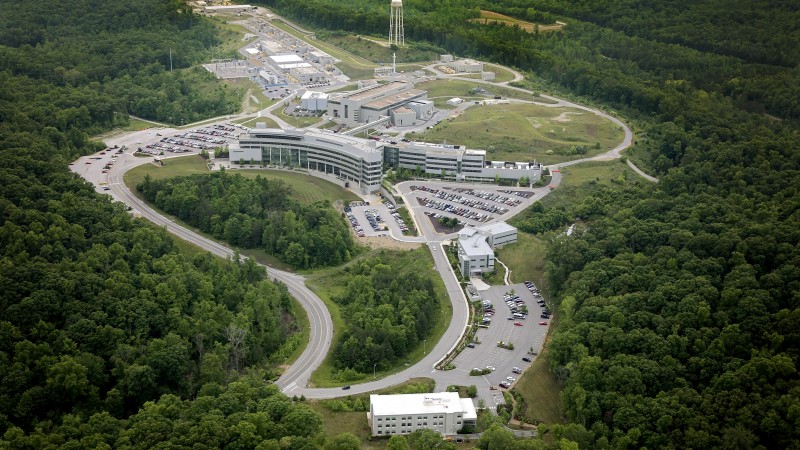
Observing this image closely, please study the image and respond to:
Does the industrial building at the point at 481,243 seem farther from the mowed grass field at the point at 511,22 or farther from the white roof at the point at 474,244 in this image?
the mowed grass field at the point at 511,22

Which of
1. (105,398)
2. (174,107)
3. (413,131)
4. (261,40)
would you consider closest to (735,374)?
(105,398)

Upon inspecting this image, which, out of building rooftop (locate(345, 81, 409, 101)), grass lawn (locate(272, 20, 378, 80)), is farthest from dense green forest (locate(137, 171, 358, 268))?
grass lawn (locate(272, 20, 378, 80))

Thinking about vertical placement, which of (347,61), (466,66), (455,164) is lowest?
(347,61)

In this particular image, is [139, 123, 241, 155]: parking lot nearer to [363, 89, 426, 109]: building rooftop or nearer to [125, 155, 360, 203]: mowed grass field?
[125, 155, 360, 203]: mowed grass field

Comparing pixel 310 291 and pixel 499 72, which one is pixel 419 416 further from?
pixel 499 72

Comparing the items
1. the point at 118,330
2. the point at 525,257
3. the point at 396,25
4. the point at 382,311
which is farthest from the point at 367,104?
the point at 118,330
